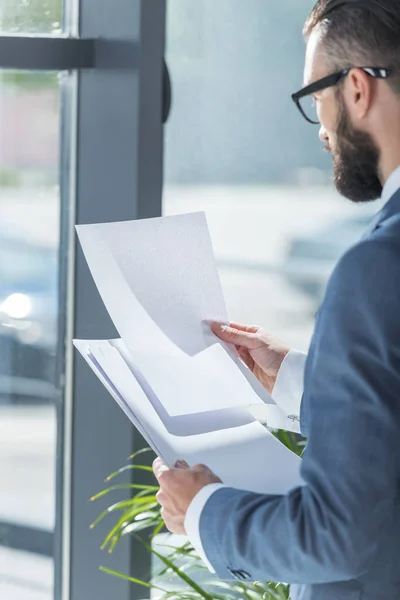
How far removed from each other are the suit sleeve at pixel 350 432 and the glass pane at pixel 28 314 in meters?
1.18

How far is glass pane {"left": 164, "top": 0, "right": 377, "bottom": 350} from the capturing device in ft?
7.41

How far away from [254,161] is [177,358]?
1.14 meters

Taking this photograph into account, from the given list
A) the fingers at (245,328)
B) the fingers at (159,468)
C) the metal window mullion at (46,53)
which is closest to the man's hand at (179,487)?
the fingers at (159,468)

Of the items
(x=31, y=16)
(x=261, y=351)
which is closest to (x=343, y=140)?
(x=261, y=351)

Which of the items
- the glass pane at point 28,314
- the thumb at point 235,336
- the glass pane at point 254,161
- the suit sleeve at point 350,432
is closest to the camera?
the suit sleeve at point 350,432

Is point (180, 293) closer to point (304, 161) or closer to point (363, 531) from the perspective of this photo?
point (363, 531)

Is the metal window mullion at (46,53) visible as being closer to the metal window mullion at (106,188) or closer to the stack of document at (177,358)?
the metal window mullion at (106,188)

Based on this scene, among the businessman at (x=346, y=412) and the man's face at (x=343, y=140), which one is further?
the man's face at (x=343, y=140)

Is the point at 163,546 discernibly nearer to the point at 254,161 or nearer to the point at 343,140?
the point at 254,161

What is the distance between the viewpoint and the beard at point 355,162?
1173 millimetres

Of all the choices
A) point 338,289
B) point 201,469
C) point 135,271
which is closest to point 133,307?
point 135,271

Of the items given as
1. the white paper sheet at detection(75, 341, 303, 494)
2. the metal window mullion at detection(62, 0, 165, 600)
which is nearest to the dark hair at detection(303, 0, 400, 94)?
the white paper sheet at detection(75, 341, 303, 494)

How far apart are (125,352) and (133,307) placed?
0.06m

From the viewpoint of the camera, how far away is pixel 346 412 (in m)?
1.00
